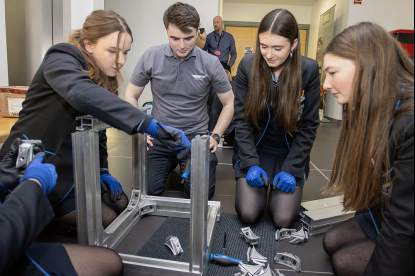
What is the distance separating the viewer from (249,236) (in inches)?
60.8

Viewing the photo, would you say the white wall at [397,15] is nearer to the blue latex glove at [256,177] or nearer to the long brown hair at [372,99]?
the long brown hair at [372,99]

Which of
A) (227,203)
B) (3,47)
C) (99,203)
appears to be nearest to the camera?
(99,203)

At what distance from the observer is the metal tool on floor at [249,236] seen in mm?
1526

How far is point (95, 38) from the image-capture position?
4.32 feet

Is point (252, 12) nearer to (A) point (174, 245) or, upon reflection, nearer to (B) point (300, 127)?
(B) point (300, 127)

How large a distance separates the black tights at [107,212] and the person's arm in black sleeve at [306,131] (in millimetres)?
953

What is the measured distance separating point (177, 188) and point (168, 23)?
117 centimetres

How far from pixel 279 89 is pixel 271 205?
2.18 feet

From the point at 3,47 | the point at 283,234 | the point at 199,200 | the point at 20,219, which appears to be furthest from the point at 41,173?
the point at 3,47

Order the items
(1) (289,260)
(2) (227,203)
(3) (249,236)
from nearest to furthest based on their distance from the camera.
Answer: (1) (289,260), (3) (249,236), (2) (227,203)

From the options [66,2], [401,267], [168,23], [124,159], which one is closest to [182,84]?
[168,23]

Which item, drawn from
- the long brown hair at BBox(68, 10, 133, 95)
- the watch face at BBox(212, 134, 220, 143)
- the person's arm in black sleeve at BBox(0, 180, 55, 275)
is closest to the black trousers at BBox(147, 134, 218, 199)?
the watch face at BBox(212, 134, 220, 143)

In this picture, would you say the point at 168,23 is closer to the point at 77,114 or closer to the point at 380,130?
the point at 77,114

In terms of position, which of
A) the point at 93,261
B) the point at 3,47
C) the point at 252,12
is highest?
the point at 252,12
